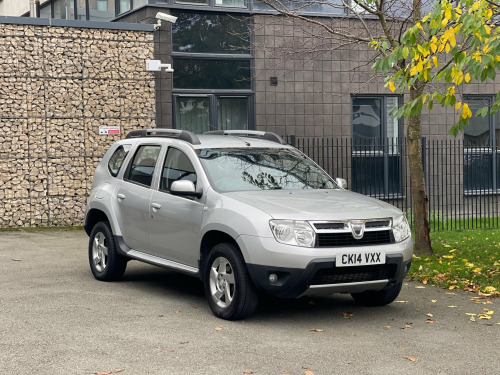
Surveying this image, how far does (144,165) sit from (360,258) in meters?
3.21

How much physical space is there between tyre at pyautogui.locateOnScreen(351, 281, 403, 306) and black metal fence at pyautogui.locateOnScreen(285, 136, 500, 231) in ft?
31.3

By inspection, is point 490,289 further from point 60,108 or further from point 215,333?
point 60,108

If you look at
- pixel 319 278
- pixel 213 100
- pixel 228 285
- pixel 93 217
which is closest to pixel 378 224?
pixel 319 278

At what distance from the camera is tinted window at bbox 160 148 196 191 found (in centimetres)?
923

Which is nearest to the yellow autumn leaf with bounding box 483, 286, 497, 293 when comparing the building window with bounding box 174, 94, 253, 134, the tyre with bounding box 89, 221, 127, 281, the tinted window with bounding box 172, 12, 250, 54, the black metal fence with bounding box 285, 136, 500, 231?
the tyre with bounding box 89, 221, 127, 281

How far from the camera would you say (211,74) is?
63.1 ft

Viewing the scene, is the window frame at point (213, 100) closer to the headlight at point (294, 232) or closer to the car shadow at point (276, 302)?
the car shadow at point (276, 302)

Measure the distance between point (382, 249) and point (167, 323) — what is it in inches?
82.6

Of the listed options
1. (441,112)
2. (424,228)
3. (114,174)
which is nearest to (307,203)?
(114,174)

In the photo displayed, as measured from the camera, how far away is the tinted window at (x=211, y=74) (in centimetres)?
1894

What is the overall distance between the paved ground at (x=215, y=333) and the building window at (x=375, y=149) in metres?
9.64

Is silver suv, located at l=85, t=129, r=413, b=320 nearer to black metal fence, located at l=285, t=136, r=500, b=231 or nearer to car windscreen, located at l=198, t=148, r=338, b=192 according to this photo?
car windscreen, located at l=198, t=148, r=338, b=192

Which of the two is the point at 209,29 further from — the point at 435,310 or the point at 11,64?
the point at 435,310

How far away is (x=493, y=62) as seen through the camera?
848cm
